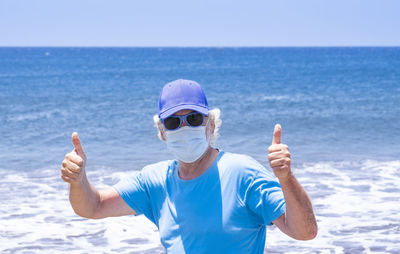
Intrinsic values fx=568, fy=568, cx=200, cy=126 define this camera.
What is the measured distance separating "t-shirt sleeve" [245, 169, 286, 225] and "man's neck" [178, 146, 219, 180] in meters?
0.27

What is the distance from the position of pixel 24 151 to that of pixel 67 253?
884 cm

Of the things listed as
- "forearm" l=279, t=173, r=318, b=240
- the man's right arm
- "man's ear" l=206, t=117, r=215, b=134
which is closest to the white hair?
"man's ear" l=206, t=117, r=215, b=134

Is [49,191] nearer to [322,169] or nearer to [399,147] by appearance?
[322,169]

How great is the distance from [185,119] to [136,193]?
1.50 ft

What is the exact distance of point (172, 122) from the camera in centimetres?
261

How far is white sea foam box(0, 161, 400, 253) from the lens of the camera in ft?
24.0

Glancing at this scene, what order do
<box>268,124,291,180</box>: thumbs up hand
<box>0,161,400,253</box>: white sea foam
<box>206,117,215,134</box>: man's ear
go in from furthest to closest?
1. <box>0,161,400,253</box>: white sea foam
2. <box>206,117,215,134</box>: man's ear
3. <box>268,124,291,180</box>: thumbs up hand

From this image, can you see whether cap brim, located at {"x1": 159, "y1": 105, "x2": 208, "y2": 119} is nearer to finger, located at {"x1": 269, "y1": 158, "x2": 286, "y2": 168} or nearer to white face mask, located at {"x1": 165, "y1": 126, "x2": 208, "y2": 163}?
white face mask, located at {"x1": 165, "y1": 126, "x2": 208, "y2": 163}

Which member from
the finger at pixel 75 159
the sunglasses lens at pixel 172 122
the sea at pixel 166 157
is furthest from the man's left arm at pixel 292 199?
the sea at pixel 166 157

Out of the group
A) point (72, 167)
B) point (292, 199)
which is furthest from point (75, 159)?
point (292, 199)

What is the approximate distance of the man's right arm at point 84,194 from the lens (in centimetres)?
256

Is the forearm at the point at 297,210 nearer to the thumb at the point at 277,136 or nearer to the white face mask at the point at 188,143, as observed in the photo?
the thumb at the point at 277,136

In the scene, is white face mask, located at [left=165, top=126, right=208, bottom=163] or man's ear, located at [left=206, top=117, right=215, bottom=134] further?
man's ear, located at [left=206, top=117, right=215, bottom=134]

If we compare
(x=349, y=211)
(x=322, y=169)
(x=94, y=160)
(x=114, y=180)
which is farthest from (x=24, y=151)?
(x=349, y=211)
